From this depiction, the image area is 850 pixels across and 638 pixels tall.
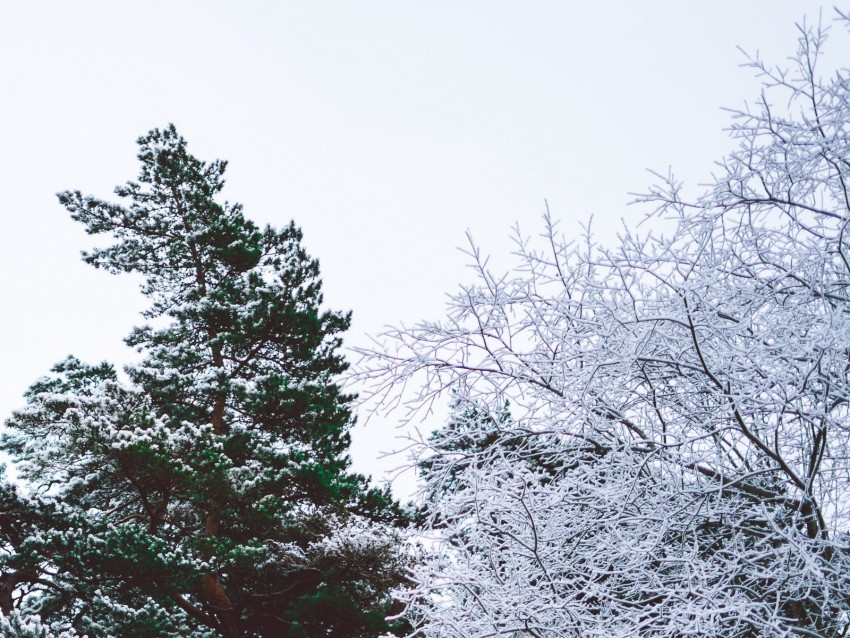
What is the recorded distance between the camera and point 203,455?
10.1 metres

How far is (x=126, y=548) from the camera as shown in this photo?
9.20 m

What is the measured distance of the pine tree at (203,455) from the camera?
972 cm

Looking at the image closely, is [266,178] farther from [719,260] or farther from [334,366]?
[719,260]

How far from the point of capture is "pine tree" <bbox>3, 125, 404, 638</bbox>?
31.9 ft

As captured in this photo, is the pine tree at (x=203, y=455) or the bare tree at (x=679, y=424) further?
the pine tree at (x=203, y=455)

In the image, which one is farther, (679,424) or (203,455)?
(203,455)

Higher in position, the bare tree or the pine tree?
the pine tree

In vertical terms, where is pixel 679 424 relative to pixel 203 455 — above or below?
below

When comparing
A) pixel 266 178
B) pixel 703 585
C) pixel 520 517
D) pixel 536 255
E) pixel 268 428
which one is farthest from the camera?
pixel 266 178

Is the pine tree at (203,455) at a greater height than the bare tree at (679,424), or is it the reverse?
the pine tree at (203,455)

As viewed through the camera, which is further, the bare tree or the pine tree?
the pine tree

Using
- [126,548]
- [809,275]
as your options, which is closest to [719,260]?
[809,275]

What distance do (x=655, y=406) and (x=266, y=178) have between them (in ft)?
128

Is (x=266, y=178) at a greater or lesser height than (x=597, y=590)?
greater
